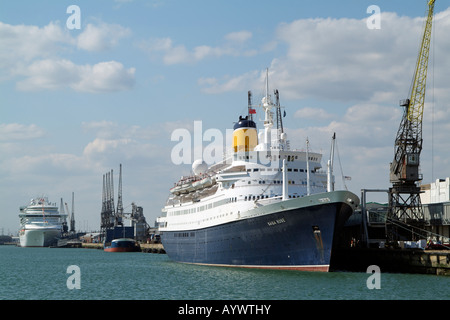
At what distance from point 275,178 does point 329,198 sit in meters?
8.29

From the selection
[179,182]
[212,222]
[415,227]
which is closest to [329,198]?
[212,222]

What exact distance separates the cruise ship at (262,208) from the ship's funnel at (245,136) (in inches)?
3.7

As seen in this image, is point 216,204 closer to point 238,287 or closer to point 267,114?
point 267,114

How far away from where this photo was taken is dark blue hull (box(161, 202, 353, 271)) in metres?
37.7

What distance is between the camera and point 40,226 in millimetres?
157875

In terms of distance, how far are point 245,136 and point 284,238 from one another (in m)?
14.7

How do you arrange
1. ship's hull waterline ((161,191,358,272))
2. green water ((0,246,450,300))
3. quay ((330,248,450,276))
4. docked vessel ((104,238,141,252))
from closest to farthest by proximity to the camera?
green water ((0,246,450,300)) → ship's hull waterline ((161,191,358,272)) → quay ((330,248,450,276)) → docked vessel ((104,238,141,252))

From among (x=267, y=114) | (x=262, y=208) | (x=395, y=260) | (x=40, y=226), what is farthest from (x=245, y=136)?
(x=40, y=226)

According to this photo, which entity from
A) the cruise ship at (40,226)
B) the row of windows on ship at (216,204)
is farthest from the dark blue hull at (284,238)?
the cruise ship at (40,226)

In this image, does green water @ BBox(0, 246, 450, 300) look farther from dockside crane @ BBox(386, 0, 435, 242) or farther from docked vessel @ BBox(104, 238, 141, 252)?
docked vessel @ BBox(104, 238, 141, 252)

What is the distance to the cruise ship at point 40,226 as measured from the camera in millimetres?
157500

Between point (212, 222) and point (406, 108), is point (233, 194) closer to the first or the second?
point (212, 222)

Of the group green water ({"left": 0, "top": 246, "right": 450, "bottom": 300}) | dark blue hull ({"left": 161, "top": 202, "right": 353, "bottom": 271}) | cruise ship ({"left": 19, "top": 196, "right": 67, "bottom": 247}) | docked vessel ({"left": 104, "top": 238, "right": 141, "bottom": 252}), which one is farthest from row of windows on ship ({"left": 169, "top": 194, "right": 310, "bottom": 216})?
cruise ship ({"left": 19, "top": 196, "right": 67, "bottom": 247})

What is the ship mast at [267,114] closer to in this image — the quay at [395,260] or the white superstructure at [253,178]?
the white superstructure at [253,178]
